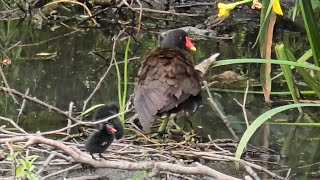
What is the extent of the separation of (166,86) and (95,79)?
2017 millimetres

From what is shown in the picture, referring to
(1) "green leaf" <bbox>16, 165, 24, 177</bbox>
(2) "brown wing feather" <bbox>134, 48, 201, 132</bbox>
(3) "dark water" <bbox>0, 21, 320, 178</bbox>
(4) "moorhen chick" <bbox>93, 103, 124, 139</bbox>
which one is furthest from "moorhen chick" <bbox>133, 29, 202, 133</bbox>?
(1) "green leaf" <bbox>16, 165, 24, 177</bbox>

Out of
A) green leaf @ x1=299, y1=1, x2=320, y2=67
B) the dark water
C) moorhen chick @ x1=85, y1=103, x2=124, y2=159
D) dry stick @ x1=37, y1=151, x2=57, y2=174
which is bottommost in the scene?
the dark water

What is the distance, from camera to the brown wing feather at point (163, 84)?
16.2 ft

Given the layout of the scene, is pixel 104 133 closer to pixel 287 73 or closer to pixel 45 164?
pixel 45 164

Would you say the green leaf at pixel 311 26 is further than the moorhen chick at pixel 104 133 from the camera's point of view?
Yes

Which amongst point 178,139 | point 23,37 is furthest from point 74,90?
point 23,37

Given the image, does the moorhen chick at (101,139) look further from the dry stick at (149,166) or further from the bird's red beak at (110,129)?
the dry stick at (149,166)

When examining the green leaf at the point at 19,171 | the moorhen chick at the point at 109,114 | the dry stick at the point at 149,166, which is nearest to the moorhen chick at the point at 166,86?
the moorhen chick at the point at 109,114

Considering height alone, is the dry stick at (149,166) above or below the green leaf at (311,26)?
below

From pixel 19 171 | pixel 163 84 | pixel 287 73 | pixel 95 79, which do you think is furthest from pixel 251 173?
pixel 95 79

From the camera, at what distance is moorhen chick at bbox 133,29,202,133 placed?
4941 millimetres

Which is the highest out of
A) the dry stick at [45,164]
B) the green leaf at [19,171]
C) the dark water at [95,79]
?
the green leaf at [19,171]

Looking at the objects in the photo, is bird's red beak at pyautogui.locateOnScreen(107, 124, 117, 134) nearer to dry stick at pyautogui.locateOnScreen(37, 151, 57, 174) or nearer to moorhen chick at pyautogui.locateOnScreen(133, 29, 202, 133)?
dry stick at pyautogui.locateOnScreen(37, 151, 57, 174)

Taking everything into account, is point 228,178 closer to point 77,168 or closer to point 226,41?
point 77,168
